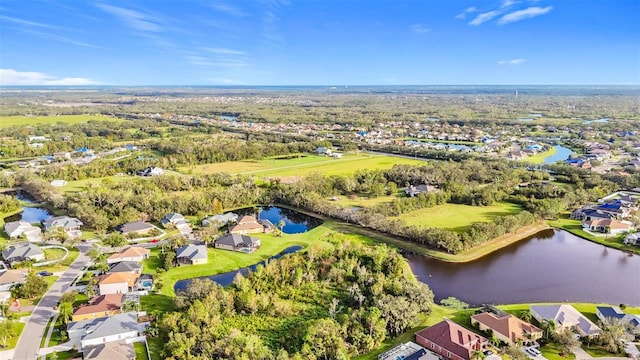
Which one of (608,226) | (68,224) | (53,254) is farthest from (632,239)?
(68,224)

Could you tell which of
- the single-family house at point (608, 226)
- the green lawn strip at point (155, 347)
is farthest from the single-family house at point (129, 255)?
the single-family house at point (608, 226)

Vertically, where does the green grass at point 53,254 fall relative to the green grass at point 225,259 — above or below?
above

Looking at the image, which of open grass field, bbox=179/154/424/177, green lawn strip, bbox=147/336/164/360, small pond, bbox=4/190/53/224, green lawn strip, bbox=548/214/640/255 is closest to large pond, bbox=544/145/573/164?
open grass field, bbox=179/154/424/177

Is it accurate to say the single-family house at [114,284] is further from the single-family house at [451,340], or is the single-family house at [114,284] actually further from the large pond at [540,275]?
the large pond at [540,275]

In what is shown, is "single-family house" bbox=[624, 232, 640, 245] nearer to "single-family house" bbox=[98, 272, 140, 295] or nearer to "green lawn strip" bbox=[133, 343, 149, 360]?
"green lawn strip" bbox=[133, 343, 149, 360]

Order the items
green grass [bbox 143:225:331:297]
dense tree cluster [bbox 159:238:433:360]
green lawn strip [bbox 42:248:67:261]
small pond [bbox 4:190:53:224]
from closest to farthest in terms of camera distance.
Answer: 1. dense tree cluster [bbox 159:238:433:360]
2. green grass [bbox 143:225:331:297]
3. green lawn strip [bbox 42:248:67:261]
4. small pond [bbox 4:190:53:224]

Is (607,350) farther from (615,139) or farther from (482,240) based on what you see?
(615,139)

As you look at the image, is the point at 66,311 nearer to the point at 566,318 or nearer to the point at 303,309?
the point at 303,309
